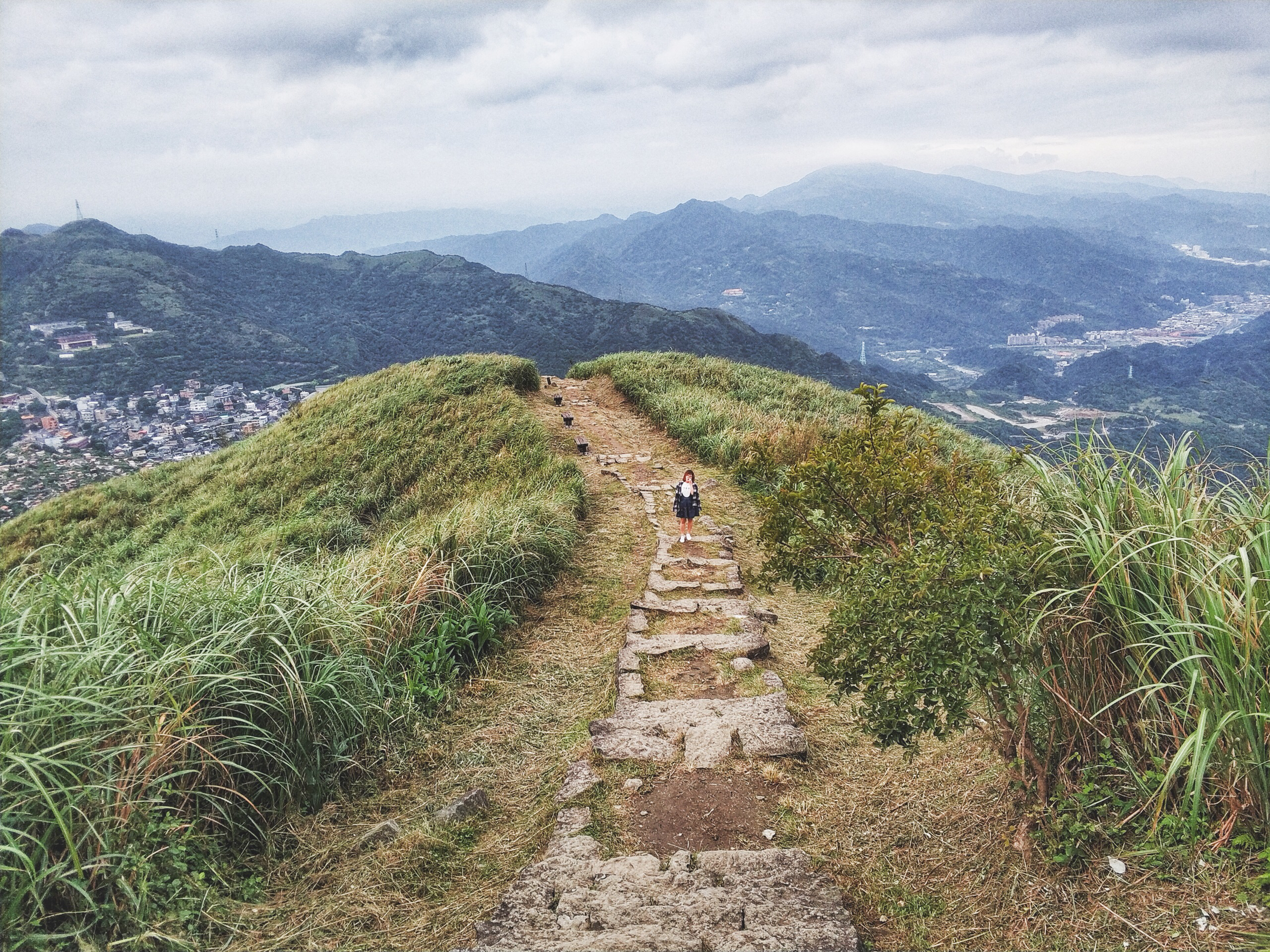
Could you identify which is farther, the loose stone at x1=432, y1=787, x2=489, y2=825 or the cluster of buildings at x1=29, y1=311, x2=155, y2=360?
the cluster of buildings at x1=29, y1=311, x2=155, y2=360

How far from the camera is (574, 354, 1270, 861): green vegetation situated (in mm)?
2510

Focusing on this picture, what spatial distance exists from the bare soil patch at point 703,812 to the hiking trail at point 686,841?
0.01 meters

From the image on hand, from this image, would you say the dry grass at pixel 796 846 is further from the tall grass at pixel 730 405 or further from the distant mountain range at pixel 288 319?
the distant mountain range at pixel 288 319

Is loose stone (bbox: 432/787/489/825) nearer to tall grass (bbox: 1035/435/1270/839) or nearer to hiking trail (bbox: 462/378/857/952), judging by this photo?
hiking trail (bbox: 462/378/857/952)

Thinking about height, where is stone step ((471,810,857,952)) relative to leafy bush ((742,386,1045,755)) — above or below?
below

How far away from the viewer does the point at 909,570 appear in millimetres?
2703

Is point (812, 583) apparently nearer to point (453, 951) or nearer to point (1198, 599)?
point (1198, 599)

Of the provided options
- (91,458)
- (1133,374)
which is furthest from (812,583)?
(1133,374)

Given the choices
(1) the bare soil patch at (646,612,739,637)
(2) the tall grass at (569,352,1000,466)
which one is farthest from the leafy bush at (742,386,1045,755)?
(2) the tall grass at (569,352,1000,466)

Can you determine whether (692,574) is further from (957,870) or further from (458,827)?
(957,870)

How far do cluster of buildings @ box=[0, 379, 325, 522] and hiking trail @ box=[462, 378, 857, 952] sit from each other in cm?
2108

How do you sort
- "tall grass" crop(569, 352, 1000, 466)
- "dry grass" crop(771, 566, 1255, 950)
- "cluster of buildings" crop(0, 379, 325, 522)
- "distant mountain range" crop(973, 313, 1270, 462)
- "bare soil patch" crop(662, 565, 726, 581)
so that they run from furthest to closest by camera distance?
"distant mountain range" crop(973, 313, 1270, 462)
"cluster of buildings" crop(0, 379, 325, 522)
"tall grass" crop(569, 352, 1000, 466)
"bare soil patch" crop(662, 565, 726, 581)
"dry grass" crop(771, 566, 1255, 950)

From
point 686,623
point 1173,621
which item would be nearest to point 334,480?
point 686,623

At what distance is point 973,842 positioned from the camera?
3.13 meters
